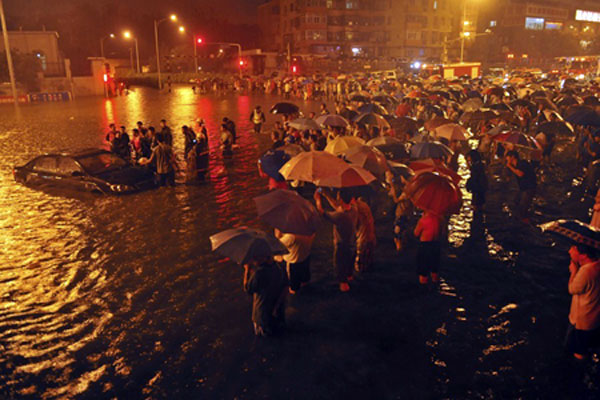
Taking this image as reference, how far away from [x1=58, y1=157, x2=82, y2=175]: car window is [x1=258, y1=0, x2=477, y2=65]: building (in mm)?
83205

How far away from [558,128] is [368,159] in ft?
21.5

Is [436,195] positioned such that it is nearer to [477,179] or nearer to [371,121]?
[477,179]

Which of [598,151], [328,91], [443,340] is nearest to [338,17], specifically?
[328,91]

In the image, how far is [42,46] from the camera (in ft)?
178

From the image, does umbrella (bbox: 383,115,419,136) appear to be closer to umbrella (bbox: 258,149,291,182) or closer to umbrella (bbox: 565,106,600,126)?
umbrella (bbox: 565,106,600,126)

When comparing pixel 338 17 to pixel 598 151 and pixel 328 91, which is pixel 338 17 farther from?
pixel 598 151

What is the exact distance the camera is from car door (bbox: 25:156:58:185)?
13.0 meters

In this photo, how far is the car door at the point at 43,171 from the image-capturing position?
13.0m

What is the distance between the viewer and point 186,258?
866 cm

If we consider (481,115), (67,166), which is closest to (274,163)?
(67,166)

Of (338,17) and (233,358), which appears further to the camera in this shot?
(338,17)

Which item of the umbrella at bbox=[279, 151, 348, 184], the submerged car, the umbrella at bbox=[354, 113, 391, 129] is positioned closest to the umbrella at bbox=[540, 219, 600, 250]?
the umbrella at bbox=[279, 151, 348, 184]

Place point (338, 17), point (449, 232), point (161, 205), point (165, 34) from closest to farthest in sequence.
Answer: point (449, 232), point (161, 205), point (338, 17), point (165, 34)

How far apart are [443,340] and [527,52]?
11338cm
